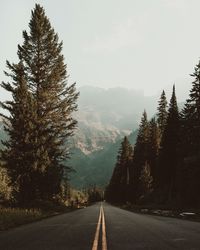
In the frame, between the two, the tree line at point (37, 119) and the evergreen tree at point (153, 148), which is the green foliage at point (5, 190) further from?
the evergreen tree at point (153, 148)

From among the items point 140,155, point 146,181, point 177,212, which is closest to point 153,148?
point 140,155

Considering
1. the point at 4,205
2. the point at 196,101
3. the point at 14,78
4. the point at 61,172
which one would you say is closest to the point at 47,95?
the point at 14,78

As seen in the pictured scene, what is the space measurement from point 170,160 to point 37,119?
30.7m

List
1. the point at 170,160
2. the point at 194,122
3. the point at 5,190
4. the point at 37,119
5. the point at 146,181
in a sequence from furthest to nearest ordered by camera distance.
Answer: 1. the point at 146,181
2. the point at 170,160
3. the point at 194,122
4. the point at 37,119
5. the point at 5,190

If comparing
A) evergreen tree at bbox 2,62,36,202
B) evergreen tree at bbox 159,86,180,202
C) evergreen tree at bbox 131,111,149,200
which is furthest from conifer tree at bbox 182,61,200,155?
evergreen tree at bbox 131,111,149,200

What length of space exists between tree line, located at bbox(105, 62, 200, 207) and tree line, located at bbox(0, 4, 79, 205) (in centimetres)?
1448

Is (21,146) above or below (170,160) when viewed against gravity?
below

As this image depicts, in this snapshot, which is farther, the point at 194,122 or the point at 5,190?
the point at 194,122

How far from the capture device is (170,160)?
55.1 metres

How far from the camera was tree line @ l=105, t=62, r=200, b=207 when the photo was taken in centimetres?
3903

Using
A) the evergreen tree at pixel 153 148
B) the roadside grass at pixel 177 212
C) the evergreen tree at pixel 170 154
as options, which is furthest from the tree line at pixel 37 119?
the evergreen tree at pixel 153 148

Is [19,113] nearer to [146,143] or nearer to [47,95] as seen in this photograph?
[47,95]

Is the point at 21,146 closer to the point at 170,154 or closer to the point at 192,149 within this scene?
the point at 192,149

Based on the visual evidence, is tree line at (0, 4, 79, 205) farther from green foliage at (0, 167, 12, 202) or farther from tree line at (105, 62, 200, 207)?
tree line at (105, 62, 200, 207)
